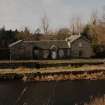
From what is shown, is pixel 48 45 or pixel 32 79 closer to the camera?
pixel 32 79

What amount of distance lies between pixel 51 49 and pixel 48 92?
28.8 m

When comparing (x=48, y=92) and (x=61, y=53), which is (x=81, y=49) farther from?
(x=48, y=92)

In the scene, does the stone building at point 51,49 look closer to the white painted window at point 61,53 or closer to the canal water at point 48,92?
the white painted window at point 61,53

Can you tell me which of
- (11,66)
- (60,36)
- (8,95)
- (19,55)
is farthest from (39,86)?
(60,36)

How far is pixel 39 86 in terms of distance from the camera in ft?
88.3

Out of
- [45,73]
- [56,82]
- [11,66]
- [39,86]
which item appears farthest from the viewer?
[11,66]

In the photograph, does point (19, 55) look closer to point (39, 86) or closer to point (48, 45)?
point (48, 45)

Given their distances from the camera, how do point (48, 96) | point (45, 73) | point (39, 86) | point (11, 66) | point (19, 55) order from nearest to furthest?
point (48, 96), point (39, 86), point (45, 73), point (11, 66), point (19, 55)

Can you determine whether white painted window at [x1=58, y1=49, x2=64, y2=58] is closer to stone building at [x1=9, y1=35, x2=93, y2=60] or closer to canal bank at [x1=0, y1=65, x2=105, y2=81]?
stone building at [x1=9, y1=35, x2=93, y2=60]

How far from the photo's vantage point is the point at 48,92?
23.7 m

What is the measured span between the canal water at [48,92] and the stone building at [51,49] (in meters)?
21.1

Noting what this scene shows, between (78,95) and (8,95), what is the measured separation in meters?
6.31

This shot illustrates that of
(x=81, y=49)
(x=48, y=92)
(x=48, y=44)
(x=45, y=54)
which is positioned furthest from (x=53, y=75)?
(x=81, y=49)

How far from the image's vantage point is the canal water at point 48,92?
20153 mm
